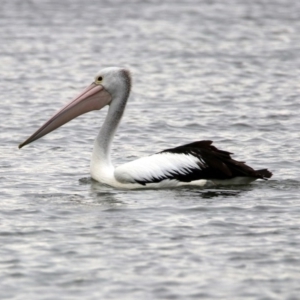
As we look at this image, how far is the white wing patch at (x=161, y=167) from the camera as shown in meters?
8.71

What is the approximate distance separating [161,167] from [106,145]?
0.78 m

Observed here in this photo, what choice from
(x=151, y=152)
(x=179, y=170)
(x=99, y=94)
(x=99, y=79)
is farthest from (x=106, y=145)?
(x=151, y=152)

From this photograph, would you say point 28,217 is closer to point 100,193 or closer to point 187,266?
point 100,193

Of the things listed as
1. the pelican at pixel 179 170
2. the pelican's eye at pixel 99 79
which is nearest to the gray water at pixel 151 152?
the pelican at pixel 179 170

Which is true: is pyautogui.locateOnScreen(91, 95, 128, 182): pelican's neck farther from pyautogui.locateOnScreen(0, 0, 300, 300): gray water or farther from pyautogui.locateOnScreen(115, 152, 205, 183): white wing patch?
pyautogui.locateOnScreen(115, 152, 205, 183): white wing patch

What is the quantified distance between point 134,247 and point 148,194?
5.41 feet

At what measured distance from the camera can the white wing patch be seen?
8.71 m

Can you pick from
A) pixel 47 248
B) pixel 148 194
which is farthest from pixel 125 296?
pixel 148 194

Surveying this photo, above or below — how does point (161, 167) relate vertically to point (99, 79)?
below

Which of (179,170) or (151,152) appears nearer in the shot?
(179,170)

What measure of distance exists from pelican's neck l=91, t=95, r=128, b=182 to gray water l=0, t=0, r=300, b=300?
130 mm

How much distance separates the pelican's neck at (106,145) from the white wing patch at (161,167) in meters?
0.32

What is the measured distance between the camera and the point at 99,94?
9531mm

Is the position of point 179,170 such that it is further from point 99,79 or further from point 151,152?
point 151,152
